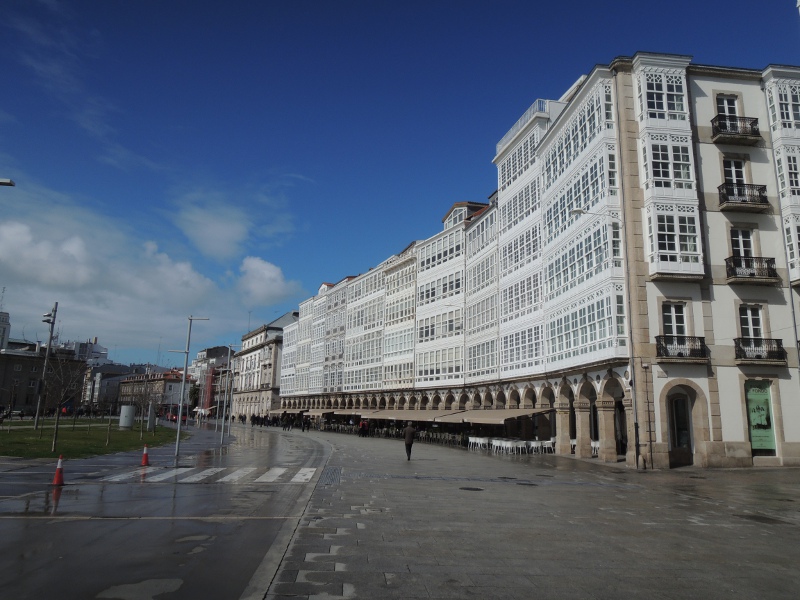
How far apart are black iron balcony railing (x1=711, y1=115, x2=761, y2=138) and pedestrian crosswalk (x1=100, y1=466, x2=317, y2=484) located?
86.8 feet

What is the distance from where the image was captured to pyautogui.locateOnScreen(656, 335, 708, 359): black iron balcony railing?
2902 cm

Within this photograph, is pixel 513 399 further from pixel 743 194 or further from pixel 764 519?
pixel 764 519

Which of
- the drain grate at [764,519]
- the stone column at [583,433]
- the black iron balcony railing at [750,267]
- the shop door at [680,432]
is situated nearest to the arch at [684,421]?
the shop door at [680,432]

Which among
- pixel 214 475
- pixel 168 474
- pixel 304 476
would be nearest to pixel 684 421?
pixel 304 476

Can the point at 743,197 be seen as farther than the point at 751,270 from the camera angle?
Yes

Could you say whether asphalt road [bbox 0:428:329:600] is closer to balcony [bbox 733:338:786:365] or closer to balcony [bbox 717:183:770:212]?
balcony [bbox 733:338:786:365]

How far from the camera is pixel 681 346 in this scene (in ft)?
96.3

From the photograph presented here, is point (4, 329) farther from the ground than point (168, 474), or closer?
farther from the ground

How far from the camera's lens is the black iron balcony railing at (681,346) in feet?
95.2

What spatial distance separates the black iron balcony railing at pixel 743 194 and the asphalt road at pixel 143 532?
2484cm

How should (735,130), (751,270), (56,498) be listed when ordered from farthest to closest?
(735,130) → (751,270) → (56,498)

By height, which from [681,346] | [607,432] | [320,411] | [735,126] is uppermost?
[735,126]

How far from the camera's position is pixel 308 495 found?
16.6 metres

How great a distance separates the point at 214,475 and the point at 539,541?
14.4 m
